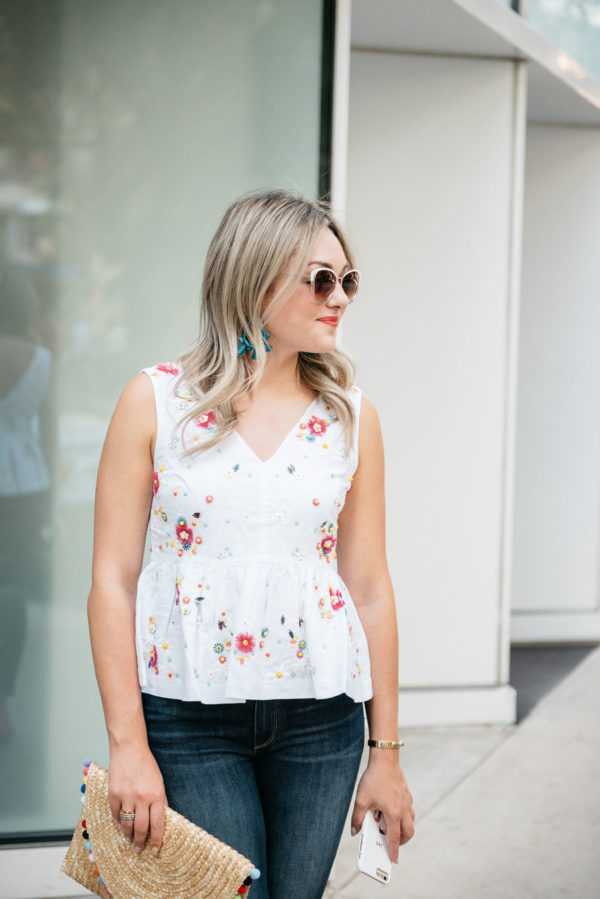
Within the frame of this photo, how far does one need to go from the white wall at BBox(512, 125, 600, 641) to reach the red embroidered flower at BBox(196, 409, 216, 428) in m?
4.78

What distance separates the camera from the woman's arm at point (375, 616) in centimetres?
186

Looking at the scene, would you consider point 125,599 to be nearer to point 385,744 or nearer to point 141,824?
point 141,824

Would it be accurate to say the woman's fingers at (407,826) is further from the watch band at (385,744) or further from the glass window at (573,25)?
the glass window at (573,25)

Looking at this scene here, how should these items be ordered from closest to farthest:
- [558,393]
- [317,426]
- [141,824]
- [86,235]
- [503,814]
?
[141,824], [317,426], [86,235], [503,814], [558,393]

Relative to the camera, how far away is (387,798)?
1.85m

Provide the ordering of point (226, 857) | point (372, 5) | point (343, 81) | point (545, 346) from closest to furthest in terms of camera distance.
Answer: point (226, 857)
point (343, 81)
point (372, 5)
point (545, 346)

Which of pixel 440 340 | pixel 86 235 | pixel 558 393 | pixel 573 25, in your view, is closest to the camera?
pixel 86 235

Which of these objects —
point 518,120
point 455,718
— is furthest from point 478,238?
point 455,718

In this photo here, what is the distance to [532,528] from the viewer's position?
6.29 meters

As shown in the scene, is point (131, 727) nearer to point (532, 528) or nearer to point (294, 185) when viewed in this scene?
point (294, 185)

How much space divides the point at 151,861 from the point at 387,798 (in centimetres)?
49

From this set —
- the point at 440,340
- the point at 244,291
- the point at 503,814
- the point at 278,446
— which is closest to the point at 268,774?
the point at 278,446

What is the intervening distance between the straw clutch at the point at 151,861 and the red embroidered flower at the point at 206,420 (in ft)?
2.17

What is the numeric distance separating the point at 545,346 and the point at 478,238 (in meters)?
1.77
